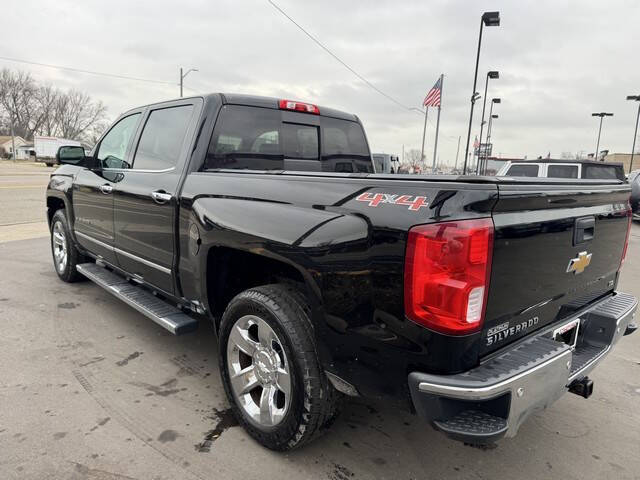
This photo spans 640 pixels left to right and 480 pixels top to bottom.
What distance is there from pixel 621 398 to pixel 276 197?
2895 mm

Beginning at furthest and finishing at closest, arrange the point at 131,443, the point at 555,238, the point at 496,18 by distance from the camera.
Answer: the point at 496,18 < the point at 131,443 < the point at 555,238

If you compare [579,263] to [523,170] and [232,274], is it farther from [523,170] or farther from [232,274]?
[523,170]

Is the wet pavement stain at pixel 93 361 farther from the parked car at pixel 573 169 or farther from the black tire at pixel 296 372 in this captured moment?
the parked car at pixel 573 169

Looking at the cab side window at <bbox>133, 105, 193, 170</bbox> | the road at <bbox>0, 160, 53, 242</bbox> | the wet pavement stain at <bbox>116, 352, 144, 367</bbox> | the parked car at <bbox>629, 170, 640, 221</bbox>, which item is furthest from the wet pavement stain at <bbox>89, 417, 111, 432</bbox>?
the parked car at <bbox>629, 170, 640, 221</bbox>

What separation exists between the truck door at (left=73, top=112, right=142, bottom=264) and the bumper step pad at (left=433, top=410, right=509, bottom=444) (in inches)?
128

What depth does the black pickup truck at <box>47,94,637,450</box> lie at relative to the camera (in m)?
1.79

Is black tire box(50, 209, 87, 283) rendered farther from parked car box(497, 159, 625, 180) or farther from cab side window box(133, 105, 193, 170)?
parked car box(497, 159, 625, 180)

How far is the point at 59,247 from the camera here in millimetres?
5582

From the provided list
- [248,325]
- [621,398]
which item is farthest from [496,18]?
[248,325]

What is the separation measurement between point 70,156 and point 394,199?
12.3ft

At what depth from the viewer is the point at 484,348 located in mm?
1901

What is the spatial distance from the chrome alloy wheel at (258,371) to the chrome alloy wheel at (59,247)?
358 centimetres

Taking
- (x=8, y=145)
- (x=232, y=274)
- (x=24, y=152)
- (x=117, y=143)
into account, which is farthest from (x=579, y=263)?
(x=8, y=145)

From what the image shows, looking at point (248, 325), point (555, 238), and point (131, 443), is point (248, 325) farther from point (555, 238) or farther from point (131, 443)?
point (555, 238)
